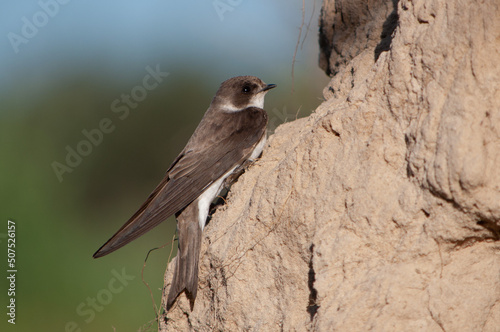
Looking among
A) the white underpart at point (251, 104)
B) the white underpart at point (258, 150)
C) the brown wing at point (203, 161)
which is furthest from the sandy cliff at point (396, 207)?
the white underpart at point (251, 104)

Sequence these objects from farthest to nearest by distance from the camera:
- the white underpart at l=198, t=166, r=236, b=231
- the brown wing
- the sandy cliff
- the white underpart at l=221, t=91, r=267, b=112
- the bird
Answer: the white underpart at l=221, t=91, r=267, b=112 → the white underpart at l=198, t=166, r=236, b=231 → the brown wing → the bird → the sandy cliff

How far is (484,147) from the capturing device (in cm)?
279

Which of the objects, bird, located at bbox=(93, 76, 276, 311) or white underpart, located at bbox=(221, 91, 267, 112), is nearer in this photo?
bird, located at bbox=(93, 76, 276, 311)

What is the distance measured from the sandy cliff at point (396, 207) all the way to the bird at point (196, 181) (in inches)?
16.9

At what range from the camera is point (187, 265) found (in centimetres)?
411

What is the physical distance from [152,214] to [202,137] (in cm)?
104

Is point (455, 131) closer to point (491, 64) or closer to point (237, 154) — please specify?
point (491, 64)

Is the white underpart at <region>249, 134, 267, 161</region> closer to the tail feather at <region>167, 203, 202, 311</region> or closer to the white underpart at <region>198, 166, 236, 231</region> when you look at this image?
the white underpart at <region>198, 166, 236, 231</region>

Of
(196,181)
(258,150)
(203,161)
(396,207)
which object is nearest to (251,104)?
(258,150)

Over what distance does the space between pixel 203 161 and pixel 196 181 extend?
242 millimetres

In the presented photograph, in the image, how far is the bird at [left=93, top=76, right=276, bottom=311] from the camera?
417 cm

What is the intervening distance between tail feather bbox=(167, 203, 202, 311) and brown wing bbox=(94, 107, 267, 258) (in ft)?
0.81

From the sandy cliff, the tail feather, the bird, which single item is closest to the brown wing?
the bird

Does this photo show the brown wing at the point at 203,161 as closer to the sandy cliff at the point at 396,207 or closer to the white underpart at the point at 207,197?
the white underpart at the point at 207,197
